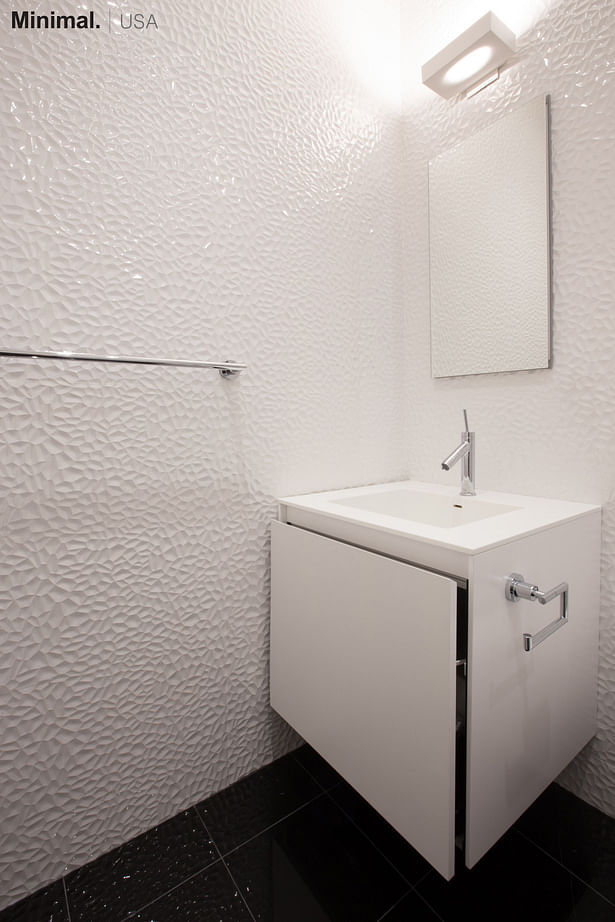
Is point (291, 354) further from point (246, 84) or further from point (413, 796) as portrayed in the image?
point (413, 796)

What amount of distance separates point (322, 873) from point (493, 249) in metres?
1.58

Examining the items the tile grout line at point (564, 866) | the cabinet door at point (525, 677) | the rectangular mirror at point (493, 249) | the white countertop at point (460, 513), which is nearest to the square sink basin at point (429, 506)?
the white countertop at point (460, 513)

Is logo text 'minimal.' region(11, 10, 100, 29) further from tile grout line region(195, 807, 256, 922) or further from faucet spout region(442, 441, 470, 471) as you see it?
tile grout line region(195, 807, 256, 922)

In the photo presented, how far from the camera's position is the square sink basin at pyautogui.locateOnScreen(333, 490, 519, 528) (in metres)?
1.20

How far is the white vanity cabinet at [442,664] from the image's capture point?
0.78 meters

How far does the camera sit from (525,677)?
886 mm

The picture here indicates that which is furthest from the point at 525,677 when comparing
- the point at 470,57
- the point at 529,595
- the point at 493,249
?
the point at 470,57

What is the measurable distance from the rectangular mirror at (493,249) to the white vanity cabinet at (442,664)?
49cm

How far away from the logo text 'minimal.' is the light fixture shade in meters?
0.85

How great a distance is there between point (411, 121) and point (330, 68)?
13.0 inches

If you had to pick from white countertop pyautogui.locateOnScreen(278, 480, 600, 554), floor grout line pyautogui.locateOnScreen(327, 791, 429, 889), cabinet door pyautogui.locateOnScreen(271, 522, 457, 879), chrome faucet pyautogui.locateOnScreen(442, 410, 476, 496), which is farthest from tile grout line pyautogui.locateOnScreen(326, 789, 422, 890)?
chrome faucet pyautogui.locateOnScreen(442, 410, 476, 496)

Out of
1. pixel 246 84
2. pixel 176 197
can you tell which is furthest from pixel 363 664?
pixel 246 84

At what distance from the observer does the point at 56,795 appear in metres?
0.95

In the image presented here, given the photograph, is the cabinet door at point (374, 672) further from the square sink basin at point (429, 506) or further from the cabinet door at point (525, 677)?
the square sink basin at point (429, 506)
